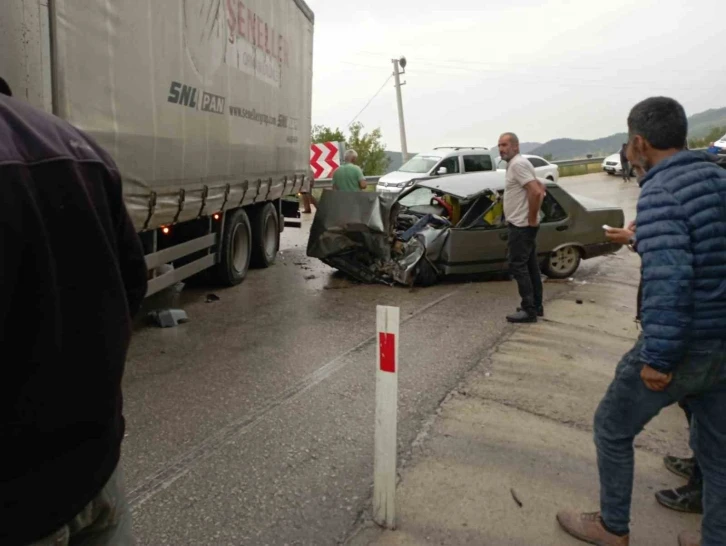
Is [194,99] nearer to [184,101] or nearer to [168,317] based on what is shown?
[184,101]

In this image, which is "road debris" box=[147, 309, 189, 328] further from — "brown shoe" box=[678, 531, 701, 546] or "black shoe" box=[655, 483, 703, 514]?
"brown shoe" box=[678, 531, 701, 546]

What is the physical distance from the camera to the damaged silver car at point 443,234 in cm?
827

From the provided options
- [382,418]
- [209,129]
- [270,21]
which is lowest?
[382,418]

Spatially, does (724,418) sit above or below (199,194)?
below

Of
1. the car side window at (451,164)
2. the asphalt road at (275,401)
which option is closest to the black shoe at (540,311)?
the asphalt road at (275,401)

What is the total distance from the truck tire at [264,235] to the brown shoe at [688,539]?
7.44 meters

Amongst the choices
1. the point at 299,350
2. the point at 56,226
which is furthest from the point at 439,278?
the point at 56,226

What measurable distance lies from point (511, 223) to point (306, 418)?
3.36m

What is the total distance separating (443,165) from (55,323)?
1750 cm

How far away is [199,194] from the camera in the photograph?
21.9ft

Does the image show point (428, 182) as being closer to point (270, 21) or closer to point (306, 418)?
point (270, 21)

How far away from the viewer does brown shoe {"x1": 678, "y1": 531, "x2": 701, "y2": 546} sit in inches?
111

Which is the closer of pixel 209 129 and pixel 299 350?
pixel 299 350

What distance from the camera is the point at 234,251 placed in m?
8.55
